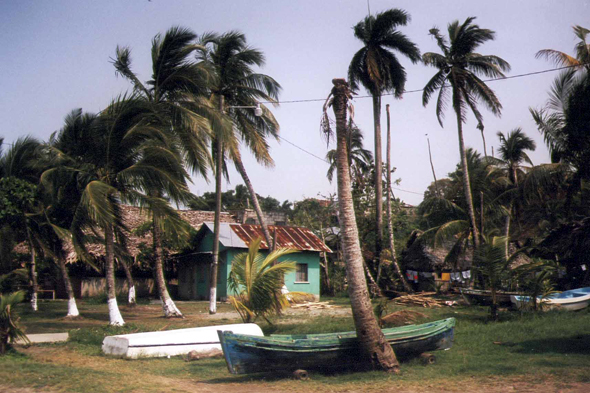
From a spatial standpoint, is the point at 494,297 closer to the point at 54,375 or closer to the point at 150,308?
the point at 54,375

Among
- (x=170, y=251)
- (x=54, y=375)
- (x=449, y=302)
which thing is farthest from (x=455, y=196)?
(x=54, y=375)

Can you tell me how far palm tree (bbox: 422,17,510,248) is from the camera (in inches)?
915

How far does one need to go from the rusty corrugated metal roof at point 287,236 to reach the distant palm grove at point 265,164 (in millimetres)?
1965

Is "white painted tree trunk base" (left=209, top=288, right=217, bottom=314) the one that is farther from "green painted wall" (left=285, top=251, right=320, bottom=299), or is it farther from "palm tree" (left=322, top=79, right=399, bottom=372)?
"palm tree" (left=322, top=79, right=399, bottom=372)

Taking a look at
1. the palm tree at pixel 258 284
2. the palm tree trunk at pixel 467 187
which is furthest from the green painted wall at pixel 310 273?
the palm tree at pixel 258 284

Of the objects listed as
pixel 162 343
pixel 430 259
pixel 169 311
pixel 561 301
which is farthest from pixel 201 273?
pixel 561 301

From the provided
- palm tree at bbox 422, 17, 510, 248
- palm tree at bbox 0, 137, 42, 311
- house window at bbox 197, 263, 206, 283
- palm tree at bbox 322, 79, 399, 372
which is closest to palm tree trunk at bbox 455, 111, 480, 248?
palm tree at bbox 422, 17, 510, 248

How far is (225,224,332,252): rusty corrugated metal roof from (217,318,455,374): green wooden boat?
1622 centimetres

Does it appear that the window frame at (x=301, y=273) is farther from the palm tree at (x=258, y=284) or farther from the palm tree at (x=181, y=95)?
the palm tree at (x=258, y=284)

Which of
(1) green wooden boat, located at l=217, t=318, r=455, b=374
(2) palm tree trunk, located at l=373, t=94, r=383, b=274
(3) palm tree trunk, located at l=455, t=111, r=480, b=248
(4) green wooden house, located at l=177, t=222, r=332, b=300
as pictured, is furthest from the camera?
(4) green wooden house, located at l=177, t=222, r=332, b=300

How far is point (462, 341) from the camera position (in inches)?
520

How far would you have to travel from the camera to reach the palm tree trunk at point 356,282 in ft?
32.7

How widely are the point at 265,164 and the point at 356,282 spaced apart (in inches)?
505

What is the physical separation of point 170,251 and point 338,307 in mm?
12840
